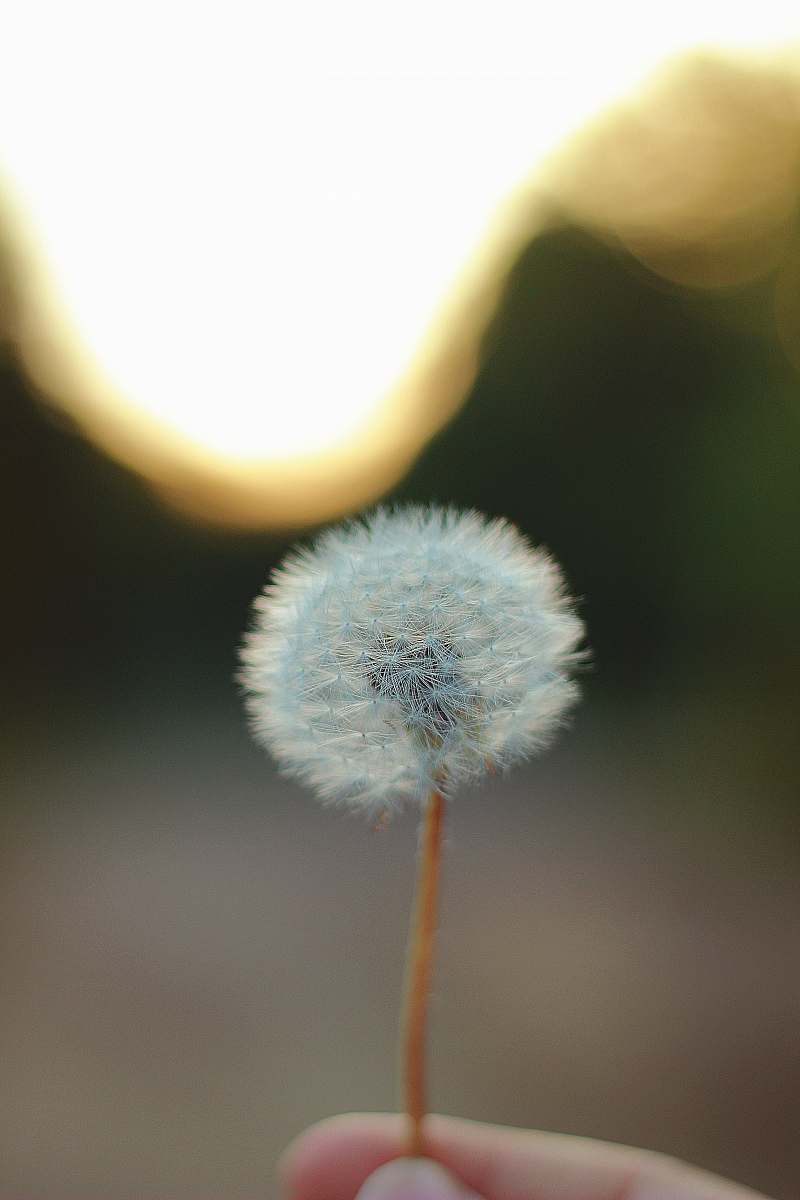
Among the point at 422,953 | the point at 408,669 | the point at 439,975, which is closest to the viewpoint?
the point at 422,953

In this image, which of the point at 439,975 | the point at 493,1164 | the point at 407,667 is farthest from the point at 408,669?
the point at 439,975

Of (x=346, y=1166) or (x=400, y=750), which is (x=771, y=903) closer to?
(x=346, y=1166)

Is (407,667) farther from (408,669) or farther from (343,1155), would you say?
(343,1155)

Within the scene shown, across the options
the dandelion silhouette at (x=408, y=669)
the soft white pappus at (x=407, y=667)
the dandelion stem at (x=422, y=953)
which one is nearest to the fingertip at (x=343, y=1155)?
the dandelion silhouette at (x=408, y=669)

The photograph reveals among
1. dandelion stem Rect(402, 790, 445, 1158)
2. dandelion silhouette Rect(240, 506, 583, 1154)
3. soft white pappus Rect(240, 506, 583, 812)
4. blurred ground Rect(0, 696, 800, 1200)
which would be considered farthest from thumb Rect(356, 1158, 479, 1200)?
blurred ground Rect(0, 696, 800, 1200)

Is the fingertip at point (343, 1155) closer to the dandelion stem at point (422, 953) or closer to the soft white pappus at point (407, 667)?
the dandelion stem at point (422, 953)

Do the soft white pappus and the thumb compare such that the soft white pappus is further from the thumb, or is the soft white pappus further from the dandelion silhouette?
the thumb

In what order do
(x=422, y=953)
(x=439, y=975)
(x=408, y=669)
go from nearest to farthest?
(x=422, y=953) < (x=408, y=669) < (x=439, y=975)
